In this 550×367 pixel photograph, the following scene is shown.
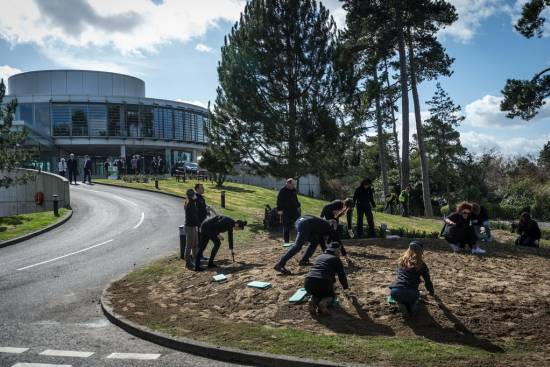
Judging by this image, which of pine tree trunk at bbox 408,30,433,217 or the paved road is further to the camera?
pine tree trunk at bbox 408,30,433,217

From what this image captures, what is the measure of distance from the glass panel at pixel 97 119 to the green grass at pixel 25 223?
91.8ft

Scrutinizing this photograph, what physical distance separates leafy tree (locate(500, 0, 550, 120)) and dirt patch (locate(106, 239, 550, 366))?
9.51 meters

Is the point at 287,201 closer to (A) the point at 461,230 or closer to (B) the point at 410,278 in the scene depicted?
(A) the point at 461,230

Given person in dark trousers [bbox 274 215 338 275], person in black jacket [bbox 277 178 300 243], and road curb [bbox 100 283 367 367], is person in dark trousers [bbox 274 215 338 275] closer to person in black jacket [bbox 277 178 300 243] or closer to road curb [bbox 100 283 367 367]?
road curb [bbox 100 283 367 367]

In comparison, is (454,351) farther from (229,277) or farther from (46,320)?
(46,320)

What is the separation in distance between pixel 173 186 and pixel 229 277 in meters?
23.7

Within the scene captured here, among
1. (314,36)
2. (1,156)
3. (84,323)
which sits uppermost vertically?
(314,36)

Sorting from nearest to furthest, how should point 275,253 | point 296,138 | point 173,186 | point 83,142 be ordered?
point 275,253, point 296,138, point 173,186, point 83,142

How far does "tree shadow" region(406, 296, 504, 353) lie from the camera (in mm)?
6832

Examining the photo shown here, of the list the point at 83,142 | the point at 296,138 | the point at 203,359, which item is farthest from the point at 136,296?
the point at 83,142

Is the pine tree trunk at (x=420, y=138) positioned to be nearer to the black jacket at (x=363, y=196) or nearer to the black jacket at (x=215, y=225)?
the black jacket at (x=363, y=196)

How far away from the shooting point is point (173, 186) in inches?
1309

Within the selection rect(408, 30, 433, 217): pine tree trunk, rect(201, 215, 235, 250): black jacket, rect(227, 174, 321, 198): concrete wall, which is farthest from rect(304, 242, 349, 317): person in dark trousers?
rect(227, 174, 321, 198): concrete wall

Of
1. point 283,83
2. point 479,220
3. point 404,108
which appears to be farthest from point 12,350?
point 404,108
